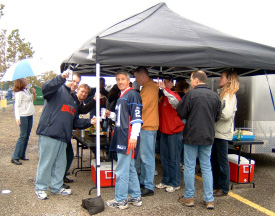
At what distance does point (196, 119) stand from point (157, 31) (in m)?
1.35

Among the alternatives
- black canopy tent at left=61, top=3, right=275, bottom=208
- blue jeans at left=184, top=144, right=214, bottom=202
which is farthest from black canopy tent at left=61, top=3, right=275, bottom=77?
blue jeans at left=184, top=144, right=214, bottom=202

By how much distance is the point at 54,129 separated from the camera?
389cm

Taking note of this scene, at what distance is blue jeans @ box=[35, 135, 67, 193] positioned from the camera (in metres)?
3.95

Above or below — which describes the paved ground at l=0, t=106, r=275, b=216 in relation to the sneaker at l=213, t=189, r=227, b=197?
below

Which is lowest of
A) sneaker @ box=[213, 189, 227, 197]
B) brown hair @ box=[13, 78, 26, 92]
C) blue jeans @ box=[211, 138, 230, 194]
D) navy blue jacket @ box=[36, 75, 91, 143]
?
sneaker @ box=[213, 189, 227, 197]

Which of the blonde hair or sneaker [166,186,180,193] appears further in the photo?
sneaker [166,186,180,193]

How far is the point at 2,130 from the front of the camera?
11148 millimetres

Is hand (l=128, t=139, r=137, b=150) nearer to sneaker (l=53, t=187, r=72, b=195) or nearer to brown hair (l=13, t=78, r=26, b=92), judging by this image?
sneaker (l=53, t=187, r=72, b=195)

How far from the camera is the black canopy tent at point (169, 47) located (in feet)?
11.6

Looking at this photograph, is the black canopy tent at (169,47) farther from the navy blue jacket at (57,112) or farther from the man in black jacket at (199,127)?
the navy blue jacket at (57,112)

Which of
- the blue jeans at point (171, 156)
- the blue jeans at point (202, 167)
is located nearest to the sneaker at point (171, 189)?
the blue jeans at point (171, 156)

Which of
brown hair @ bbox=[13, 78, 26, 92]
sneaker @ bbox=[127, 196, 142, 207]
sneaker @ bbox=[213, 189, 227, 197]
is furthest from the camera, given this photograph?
brown hair @ bbox=[13, 78, 26, 92]

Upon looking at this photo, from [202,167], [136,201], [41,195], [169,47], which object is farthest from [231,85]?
[41,195]

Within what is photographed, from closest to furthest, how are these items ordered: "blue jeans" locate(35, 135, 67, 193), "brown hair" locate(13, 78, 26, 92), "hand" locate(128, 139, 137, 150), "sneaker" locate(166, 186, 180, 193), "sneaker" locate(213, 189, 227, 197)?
"hand" locate(128, 139, 137, 150), "blue jeans" locate(35, 135, 67, 193), "sneaker" locate(213, 189, 227, 197), "sneaker" locate(166, 186, 180, 193), "brown hair" locate(13, 78, 26, 92)
